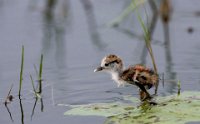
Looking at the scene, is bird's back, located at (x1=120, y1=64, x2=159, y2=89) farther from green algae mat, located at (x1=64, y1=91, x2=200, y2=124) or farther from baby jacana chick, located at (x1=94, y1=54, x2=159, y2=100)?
green algae mat, located at (x1=64, y1=91, x2=200, y2=124)

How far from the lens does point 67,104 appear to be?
841 cm

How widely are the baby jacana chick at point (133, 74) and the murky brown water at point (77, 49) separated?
1.18ft

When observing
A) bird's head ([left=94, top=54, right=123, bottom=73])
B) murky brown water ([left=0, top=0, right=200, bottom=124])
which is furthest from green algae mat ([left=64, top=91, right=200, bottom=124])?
bird's head ([left=94, top=54, right=123, bottom=73])

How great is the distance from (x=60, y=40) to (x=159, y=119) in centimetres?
462

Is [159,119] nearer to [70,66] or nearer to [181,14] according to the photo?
[70,66]

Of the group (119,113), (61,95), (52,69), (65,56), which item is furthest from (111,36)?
(119,113)

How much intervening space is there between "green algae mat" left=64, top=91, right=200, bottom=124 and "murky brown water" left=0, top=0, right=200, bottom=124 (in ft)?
0.42

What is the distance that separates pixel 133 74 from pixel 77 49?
294 centimetres

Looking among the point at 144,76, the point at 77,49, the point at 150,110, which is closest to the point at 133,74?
the point at 144,76

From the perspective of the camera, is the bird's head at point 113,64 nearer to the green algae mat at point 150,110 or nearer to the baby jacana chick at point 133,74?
the baby jacana chick at point 133,74

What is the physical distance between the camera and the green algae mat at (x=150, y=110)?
24.3 feet

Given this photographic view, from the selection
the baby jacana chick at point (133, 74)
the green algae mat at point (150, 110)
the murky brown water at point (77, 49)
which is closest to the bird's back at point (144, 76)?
the baby jacana chick at point (133, 74)

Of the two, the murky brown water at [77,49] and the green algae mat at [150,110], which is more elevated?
the murky brown water at [77,49]

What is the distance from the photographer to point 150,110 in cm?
781
